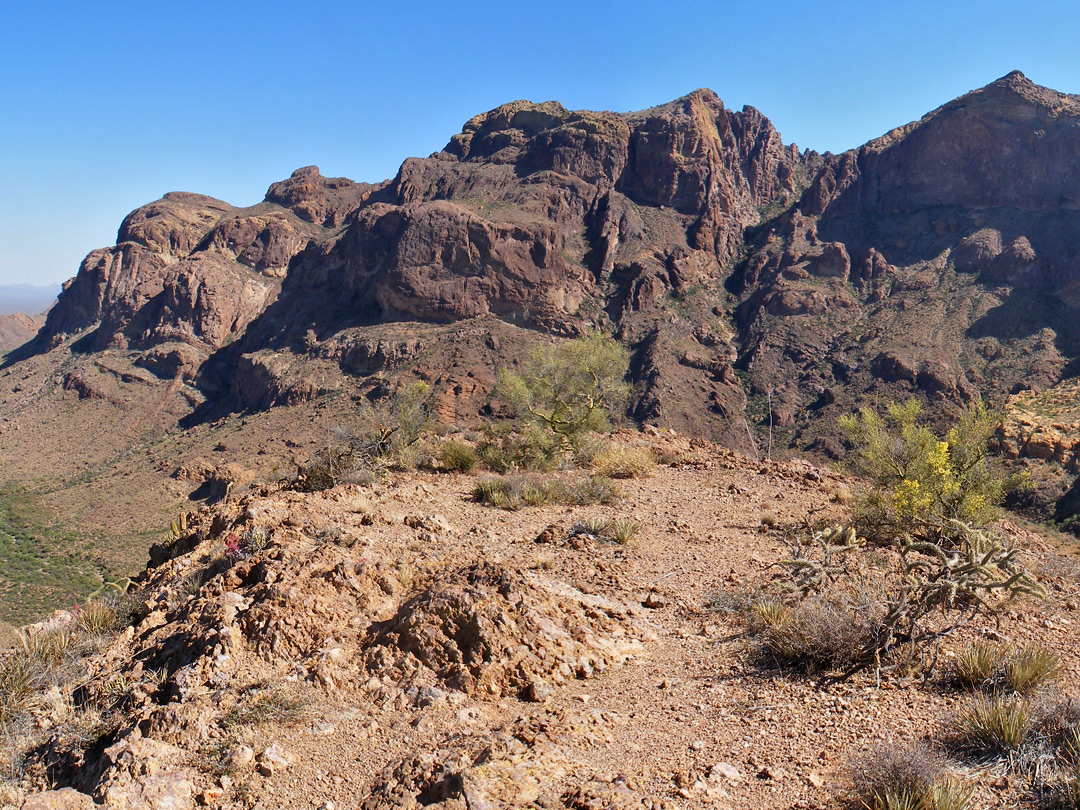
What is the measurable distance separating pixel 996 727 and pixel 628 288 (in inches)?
2477

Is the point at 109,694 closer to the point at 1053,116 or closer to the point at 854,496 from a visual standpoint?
the point at 854,496

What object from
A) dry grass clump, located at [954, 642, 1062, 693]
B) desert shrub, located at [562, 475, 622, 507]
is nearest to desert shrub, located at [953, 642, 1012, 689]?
dry grass clump, located at [954, 642, 1062, 693]

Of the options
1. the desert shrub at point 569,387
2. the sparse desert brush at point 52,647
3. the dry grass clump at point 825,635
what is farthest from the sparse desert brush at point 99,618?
the desert shrub at point 569,387

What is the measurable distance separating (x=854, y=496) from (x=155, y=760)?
10.2 meters

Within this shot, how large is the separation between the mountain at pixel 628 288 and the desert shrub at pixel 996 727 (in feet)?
130

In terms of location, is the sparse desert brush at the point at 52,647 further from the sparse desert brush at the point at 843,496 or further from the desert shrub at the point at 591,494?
the sparse desert brush at the point at 843,496

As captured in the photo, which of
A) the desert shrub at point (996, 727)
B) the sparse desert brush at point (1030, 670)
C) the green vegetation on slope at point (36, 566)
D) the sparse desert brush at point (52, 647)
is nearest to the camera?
the desert shrub at point (996, 727)

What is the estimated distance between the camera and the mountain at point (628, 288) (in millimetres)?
51062

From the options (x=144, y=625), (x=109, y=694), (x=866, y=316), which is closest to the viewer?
(x=109, y=694)

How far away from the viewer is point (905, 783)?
366 centimetres

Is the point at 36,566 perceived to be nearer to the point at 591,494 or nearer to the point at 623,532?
the point at 591,494

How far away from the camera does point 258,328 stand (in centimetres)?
6931

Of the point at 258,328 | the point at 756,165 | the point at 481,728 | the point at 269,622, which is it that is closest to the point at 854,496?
the point at 481,728

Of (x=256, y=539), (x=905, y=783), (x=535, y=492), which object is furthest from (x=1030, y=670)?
(x=256, y=539)
